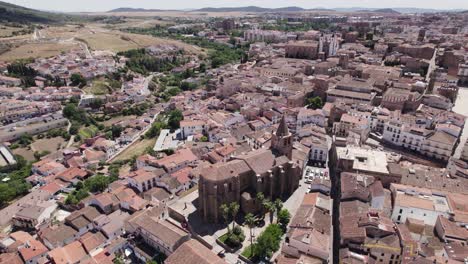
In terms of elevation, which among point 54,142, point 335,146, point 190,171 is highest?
point 335,146

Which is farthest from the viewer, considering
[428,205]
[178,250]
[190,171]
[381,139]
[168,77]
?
[168,77]

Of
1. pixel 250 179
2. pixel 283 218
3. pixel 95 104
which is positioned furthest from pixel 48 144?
pixel 283 218

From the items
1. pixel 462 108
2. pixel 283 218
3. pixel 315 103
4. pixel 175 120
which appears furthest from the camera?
pixel 462 108

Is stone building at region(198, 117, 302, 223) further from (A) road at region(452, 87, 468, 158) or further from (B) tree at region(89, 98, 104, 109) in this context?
(B) tree at region(89, 98, 104, 109)

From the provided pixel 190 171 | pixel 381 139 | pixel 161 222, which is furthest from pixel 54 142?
pixel 381 139

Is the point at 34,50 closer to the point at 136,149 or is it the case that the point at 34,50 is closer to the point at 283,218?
the point at 136,149

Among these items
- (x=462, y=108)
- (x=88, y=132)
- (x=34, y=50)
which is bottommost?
(x=88, y=132)

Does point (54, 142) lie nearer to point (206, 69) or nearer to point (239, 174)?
point (239, 174)
